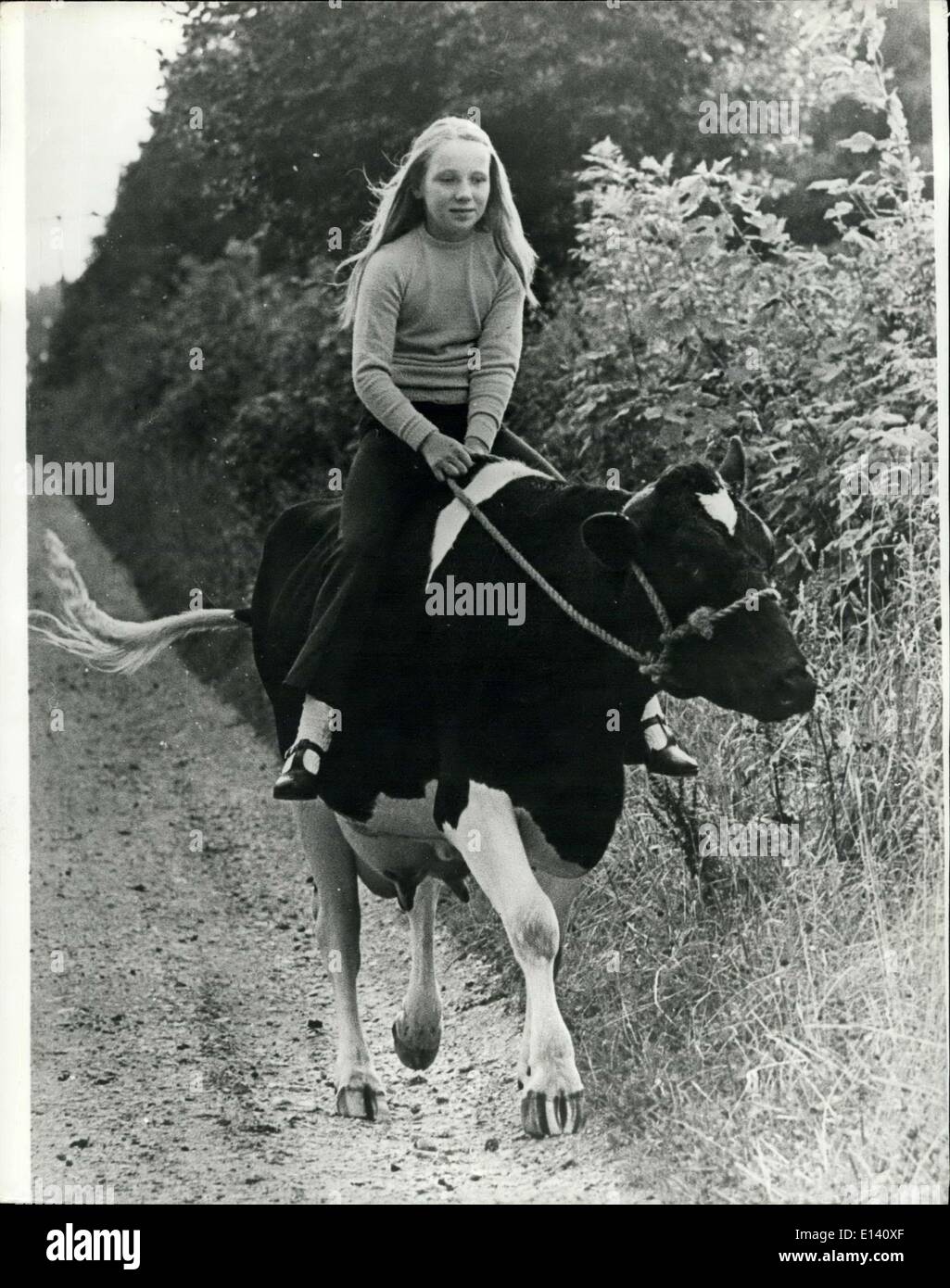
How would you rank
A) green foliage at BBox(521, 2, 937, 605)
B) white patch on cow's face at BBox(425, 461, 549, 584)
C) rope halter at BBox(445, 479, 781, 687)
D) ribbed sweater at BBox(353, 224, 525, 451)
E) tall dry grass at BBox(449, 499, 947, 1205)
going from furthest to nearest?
green foliage at BBox(521, 2, 937, 605), ribbed sweater at BBox(353, 224, 525, 451), white patch on cow's face at BBox(425, 461, 549, 584), tall dry grass at BBox(449, 499, 947, 1205), rope halter at BBox(445, 479, 781, 687)

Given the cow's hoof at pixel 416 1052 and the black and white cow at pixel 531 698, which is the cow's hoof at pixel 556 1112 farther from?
the cow's hoof at pixel 416 1052

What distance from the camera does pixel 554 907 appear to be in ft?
15.0

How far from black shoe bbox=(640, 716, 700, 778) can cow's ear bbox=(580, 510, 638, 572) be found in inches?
20.6

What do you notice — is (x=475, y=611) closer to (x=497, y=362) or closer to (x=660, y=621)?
(x=660, y=621)

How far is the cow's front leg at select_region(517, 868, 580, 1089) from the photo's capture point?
455 cm

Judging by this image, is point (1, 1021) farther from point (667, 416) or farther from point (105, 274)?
point (667, 416)

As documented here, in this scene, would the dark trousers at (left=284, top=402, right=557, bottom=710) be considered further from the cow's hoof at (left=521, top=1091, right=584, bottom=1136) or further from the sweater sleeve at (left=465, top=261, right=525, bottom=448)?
the cow's hoof at (left=521, top=1091, right=584, bottom=1136)

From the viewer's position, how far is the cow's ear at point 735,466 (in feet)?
15.4

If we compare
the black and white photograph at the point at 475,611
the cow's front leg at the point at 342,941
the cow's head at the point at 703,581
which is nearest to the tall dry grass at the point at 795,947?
the black and white photograph at the point at 475,611

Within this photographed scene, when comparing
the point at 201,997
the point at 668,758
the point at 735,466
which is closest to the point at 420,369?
the point at 735,466

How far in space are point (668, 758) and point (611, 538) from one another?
2.35 ft

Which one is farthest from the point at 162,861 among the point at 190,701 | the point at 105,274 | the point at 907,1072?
the point at 907,1072

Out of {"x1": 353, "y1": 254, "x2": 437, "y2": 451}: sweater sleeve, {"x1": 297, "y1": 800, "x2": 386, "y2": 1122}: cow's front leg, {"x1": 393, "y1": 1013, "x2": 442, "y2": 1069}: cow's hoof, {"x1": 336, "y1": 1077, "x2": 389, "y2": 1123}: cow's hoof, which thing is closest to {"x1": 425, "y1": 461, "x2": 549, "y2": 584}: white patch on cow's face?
{"x1": 353, "y1": 254, "x2": 437, "y2": 451}: sweater sleeve

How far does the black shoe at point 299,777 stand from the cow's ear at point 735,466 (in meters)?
1.50
